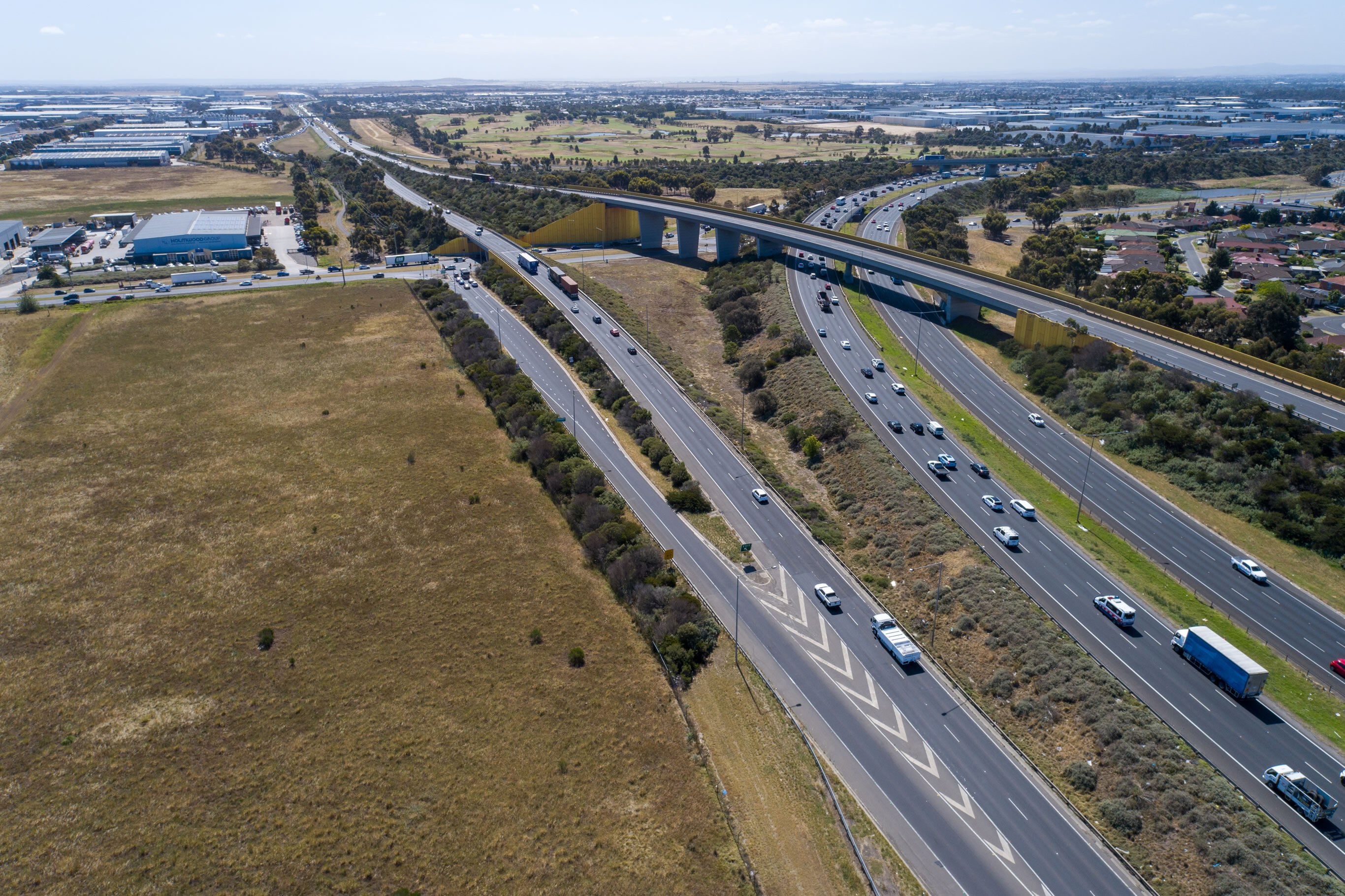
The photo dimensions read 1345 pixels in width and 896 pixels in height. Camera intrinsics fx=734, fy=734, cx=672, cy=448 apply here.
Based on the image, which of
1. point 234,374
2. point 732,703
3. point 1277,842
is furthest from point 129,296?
point 1277,842

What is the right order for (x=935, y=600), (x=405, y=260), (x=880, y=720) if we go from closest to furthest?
(x=880, y=720) → (x=935, y=600) → (x=405, y=260)

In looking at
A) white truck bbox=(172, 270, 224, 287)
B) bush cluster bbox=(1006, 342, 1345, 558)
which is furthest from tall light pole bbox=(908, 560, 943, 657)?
white truck bbox=(172, 270, 224, 287)

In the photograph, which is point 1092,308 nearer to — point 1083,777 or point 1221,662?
point 1221,662

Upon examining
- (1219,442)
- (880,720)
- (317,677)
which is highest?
(1219,442)

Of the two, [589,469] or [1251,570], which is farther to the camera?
[589,469]

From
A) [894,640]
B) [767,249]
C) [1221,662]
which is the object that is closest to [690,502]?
[894,640]

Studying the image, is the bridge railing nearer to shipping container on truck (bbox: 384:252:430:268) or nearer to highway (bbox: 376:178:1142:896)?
shipping container on truck (bbox: 384:252:430:268)

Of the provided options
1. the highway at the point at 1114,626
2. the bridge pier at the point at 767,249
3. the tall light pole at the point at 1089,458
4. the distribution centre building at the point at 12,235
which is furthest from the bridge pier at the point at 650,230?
the distribution centre building at the point at 12,235

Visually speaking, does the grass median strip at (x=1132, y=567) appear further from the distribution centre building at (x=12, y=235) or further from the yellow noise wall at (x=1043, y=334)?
the distribution centre building at (x=12, y=235)
